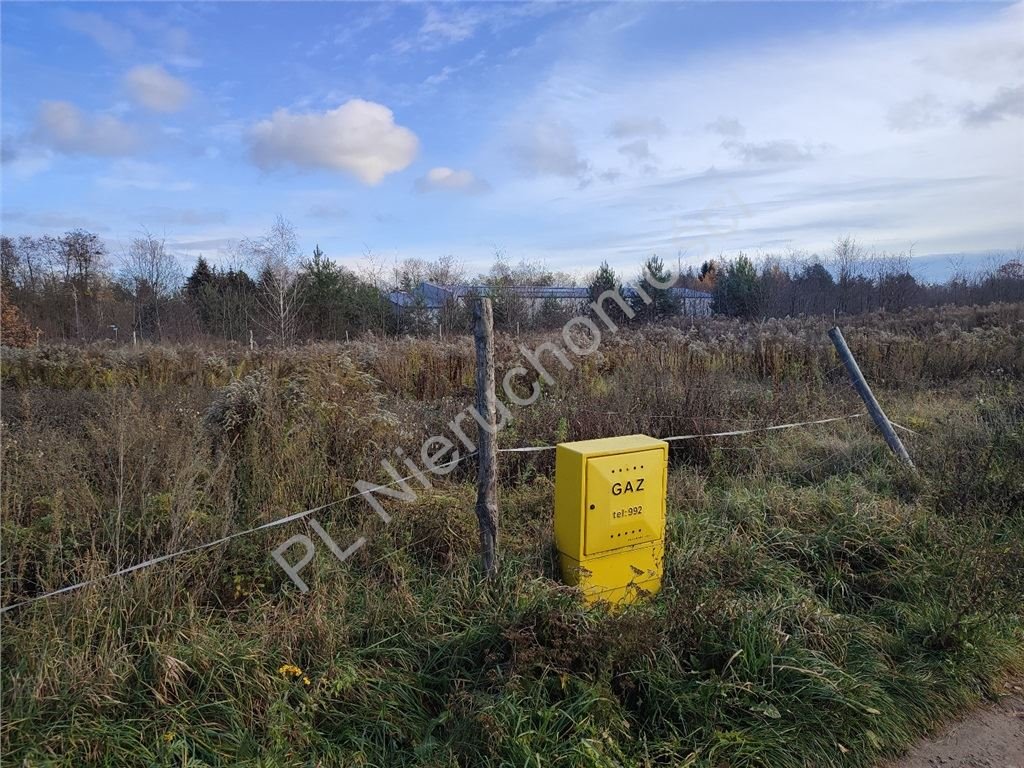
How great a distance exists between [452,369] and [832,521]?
23.2 ft

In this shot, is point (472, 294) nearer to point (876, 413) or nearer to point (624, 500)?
point (876, 413)

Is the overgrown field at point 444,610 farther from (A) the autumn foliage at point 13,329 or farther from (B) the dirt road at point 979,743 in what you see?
(A) the autumn foliage at point 13,329

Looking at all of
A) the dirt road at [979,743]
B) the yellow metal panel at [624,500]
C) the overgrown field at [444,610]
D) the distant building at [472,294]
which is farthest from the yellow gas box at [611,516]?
the distant building at [472,294]

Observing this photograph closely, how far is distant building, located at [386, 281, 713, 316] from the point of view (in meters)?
22.1

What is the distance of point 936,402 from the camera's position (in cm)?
893

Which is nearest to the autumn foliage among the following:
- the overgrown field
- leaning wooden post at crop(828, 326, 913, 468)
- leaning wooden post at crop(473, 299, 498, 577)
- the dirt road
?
the overgrown field

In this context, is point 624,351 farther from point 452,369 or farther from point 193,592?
point 193,592

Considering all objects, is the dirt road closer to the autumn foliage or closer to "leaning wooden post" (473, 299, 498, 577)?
"leaning wooden post" (473, 299, 498, 577)

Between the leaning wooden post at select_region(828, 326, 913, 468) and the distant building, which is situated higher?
the distant building

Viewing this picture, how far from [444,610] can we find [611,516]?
Result: 1.17 metres

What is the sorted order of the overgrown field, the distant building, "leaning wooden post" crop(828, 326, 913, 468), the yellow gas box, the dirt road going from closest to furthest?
1. the overgrown field
2. the dirt road
3. the yellow gas box
4. "leaning wooden post" crop(828, 326, 913, 468)
5. the distant building

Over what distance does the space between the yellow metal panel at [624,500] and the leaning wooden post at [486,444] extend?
23.1 inches

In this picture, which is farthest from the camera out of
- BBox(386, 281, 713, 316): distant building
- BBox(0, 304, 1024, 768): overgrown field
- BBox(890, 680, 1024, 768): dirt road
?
BBox(386, 281, 713, 316): distant building

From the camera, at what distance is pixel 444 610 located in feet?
12.0
